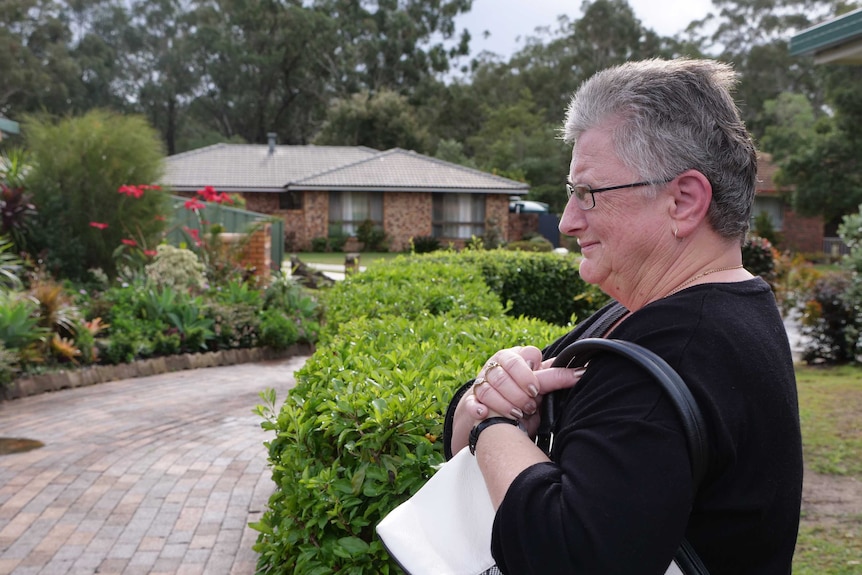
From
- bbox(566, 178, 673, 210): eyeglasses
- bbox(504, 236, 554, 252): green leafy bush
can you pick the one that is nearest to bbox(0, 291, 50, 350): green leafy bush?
bbox(566, 178, 673, 210): eyeglasses

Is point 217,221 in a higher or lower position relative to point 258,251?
higher

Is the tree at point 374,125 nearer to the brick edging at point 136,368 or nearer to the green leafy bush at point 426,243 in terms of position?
the green leafy bush at point 426,243

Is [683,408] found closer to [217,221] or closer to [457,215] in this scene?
[217,221]

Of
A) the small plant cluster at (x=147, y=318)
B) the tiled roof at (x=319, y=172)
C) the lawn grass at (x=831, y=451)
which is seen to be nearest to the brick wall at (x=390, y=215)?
the tiled roof at (x=319, y=172)

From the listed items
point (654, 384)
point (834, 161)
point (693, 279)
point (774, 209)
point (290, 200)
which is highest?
point (834, 161)

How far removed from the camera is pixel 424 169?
127 ft

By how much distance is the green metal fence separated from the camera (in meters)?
14.9

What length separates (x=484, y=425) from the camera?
5.14 feet

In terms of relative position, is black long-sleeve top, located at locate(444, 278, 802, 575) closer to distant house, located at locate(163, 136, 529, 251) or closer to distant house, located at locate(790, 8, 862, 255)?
distant house, located at locate(790, 8, 862, 255)

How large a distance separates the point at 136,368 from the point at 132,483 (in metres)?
4.20

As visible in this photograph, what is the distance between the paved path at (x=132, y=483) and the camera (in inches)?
171

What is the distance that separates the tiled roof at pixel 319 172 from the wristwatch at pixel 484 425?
115 feet

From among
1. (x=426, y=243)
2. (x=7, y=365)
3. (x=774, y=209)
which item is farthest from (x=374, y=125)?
(x=7, y=365)

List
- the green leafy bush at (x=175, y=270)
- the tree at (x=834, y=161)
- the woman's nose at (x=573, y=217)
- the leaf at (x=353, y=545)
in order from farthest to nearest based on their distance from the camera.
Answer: the tree at (x=834, y=161) → the green leafy bush at (x=175, y=270) → the leaf at (x=353, y=545) → the woman's nose at (x=573, y=217)
